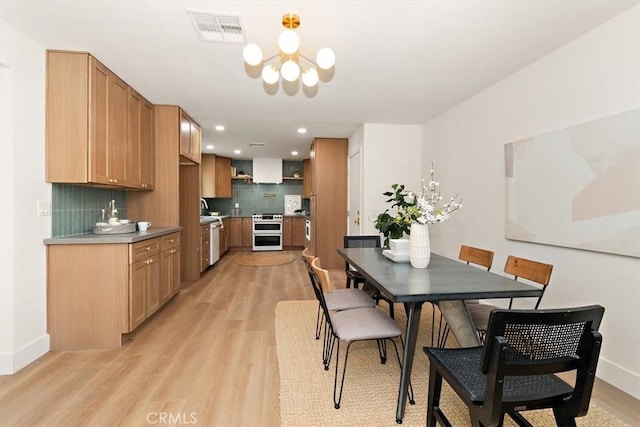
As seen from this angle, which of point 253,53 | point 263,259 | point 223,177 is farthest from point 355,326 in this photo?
point 223,177

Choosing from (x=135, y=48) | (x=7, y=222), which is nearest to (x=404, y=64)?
(x=135, y=48)

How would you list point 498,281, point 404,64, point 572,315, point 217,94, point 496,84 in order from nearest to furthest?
point 572,315
point 498,281
point 404,64
point 496,84
point 217,94

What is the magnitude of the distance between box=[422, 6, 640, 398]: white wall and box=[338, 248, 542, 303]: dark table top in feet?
2.60

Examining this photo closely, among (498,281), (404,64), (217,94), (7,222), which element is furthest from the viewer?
(217,94)

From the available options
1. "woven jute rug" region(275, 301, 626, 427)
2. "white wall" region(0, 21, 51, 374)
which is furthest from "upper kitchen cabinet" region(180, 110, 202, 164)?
"woven jute rug" region(275, 301, 626, 427)

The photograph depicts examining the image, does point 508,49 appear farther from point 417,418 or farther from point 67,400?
point 67,400

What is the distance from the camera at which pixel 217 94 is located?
3.32 m

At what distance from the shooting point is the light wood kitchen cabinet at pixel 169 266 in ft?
10.6

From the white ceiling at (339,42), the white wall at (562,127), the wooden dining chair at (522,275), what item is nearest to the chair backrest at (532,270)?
the wooden dining chair at (522,275)

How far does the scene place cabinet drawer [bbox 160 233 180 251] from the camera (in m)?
3.22

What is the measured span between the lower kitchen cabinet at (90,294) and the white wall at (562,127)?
3.50 meters

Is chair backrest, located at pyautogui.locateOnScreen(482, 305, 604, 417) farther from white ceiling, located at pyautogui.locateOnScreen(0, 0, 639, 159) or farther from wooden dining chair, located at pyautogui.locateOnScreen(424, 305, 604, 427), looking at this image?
white ceiling, located at pyautogui.locateOnScreen(0, 0, 639, 159)

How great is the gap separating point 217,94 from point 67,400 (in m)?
2.94

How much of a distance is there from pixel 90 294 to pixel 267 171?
5.70 m
